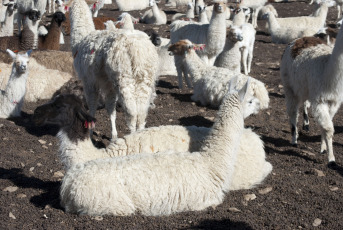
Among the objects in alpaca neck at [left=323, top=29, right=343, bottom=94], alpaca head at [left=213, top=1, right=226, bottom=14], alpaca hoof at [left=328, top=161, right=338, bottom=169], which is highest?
alpaca head at [left=213, top=1, right=226, bottom=14]

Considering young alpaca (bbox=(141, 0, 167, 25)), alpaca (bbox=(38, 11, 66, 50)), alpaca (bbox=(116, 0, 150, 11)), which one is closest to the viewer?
alpaca (bbox=(38, 11, 66, 50))

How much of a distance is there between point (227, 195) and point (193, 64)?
5356 millimetres

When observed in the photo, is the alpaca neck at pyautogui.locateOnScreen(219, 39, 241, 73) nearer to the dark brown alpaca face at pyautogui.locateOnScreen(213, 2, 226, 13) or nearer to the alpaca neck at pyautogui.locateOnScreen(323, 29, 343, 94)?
the dark brown alpaca face at pyautogui.locateOnScreen(213, 2, 226, 13)

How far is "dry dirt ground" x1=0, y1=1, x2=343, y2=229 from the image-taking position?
4879 mm

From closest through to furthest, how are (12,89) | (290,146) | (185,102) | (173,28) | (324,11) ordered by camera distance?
(290,146) < (12,89) < (185,102) < (173,28) < (324,11)

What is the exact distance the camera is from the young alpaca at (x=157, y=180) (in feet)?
15.9

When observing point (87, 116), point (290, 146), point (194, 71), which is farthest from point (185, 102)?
point (87, 116)

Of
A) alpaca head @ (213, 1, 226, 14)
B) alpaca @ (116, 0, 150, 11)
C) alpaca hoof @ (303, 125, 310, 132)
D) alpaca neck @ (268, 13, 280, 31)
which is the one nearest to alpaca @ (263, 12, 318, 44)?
alpaca neck @ (268, 13, 280, 31)

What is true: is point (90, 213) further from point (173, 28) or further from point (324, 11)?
point (324, 11)

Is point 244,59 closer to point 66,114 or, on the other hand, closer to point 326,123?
point 326,123

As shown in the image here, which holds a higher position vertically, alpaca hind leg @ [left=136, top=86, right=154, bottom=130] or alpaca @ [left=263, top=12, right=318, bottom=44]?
alpaca hind leg @ [left=136, top=86, right=154, bottom=130]

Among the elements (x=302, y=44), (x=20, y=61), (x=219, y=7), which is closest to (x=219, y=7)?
(x=219, y=7)

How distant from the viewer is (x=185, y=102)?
10.2 metres

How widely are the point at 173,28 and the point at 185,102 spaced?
399 cm
